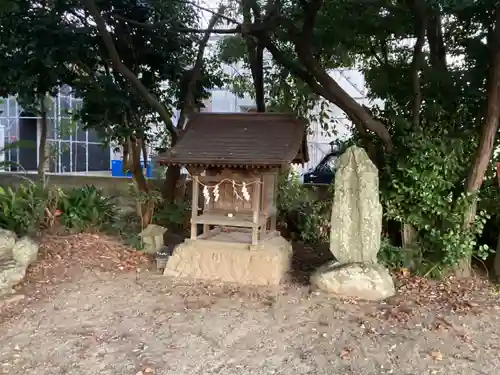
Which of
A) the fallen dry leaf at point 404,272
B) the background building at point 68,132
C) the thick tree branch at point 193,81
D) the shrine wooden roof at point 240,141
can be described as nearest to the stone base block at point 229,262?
the shrine wooden roof at point 240,141

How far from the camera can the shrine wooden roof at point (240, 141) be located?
677 cm

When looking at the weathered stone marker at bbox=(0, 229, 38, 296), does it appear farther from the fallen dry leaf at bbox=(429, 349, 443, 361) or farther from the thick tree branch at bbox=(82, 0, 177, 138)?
the fallen dry leaf at bbox=(429, 349, 443, 361)

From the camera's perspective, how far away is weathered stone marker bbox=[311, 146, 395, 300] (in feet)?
21.2

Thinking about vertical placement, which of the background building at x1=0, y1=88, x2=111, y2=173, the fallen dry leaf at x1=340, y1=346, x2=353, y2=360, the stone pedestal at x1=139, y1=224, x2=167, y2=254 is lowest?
the fallen dry leaf at x1=340, y1=346, x2=353, y2=360

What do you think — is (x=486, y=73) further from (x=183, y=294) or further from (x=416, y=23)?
(x=183, y=294)

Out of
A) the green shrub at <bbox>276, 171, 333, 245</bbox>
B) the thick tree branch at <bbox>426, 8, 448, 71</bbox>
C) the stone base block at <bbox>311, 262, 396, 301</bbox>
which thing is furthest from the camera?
the green shrub at <bbox>276, 171, 333, 245</bbox>

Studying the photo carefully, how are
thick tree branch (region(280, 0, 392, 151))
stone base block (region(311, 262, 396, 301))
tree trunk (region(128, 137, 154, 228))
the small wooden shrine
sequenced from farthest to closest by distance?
1. tree trunk (region(128, 137, 154, 228))
2. thick tree branch (region(280, 0, 392, 151))
3. the small wooden shrine
4. stone base block (region(311, 262, 396, 301))

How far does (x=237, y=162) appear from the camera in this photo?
672 cm

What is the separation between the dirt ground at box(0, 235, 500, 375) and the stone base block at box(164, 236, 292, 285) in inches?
9.0

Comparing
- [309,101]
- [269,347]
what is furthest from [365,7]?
[269,347]

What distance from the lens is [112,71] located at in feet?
32.8

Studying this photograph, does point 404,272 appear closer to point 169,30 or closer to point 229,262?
point 229,262

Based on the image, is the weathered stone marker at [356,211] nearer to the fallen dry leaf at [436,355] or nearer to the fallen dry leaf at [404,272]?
the fallen dry leaf at [404,272]

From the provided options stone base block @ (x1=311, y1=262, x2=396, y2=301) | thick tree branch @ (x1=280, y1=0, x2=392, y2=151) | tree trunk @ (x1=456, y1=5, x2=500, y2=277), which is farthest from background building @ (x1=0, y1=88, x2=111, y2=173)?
tree trunk @ (x1=456, y1=5, x2=500, y2=277)
